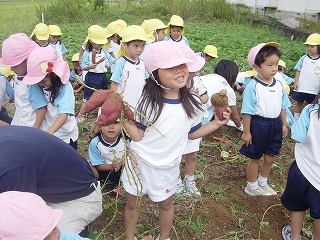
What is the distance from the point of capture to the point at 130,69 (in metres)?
4.05

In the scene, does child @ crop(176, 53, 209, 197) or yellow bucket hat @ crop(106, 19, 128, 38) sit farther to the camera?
yellow bucket hat @ crop(106, 19, 128, 38)

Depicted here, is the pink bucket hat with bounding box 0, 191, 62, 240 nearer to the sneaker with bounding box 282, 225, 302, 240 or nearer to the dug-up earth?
the dug-up earth

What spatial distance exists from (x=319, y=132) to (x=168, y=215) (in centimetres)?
109

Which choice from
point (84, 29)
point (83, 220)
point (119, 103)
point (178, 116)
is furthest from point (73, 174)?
point (84, 29)

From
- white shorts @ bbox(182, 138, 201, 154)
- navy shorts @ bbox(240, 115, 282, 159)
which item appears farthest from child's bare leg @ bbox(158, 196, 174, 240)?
navy shorts @ bbox(240, 115, 282, 159)

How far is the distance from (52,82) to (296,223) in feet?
6.61

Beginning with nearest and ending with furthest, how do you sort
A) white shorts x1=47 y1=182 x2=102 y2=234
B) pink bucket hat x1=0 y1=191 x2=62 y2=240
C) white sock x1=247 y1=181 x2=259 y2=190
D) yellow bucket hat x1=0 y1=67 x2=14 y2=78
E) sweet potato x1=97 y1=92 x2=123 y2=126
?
pink bucket hat x1=0 y1=191 x2=62 y2=240 < sweet potato x1=97 y1=92 x2=123 y2=126 < white shorts x1=47 y1=182 x2=102 y2=234 < white sock x1=247 y1=181 x2=259 y2=190 < yellow bucket hat x1=0 y1=67 x2=14 y2=78

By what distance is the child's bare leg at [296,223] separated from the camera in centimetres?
272

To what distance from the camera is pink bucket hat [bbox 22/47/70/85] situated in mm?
Result: 2705

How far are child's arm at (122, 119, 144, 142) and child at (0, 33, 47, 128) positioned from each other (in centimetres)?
97

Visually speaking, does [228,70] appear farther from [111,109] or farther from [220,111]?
[111,109]

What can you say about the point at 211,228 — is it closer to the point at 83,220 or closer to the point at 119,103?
the point at 83,220

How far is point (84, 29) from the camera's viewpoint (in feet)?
41.5

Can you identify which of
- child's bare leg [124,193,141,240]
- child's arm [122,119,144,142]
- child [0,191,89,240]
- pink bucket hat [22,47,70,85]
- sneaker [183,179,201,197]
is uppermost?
pink bucket hat [22,47,70,85]
